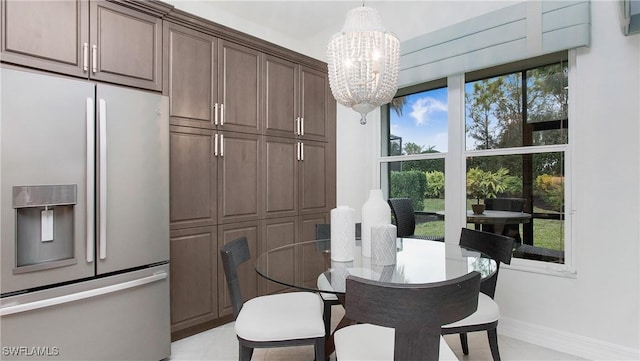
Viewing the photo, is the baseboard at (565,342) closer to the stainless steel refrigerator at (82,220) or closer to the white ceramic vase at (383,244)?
the white ceramic vase at (383,244)

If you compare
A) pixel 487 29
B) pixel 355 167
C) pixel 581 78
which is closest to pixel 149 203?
pixel 355 167

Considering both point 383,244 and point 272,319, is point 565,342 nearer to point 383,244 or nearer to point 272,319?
point 383,244

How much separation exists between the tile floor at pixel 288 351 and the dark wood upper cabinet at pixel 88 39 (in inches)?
71.3

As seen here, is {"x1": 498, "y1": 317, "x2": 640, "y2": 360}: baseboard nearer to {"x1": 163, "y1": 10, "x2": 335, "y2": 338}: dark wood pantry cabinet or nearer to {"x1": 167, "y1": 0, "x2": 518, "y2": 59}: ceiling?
{"x1": 163, "y1": 10, "x2": 335, "y2": 338}: dark wood pantry cabinet

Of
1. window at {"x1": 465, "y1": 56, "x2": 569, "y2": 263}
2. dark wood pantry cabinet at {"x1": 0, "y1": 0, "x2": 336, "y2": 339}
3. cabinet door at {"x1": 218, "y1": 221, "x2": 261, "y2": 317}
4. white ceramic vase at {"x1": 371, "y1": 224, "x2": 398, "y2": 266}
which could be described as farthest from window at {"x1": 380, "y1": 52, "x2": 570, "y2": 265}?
cabinet door at {"x1": 218, "y1": 221, "x2": 261, "y2": 317}

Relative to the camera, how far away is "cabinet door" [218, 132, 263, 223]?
106 inches

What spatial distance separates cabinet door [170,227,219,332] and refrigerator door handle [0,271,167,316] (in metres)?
0.33

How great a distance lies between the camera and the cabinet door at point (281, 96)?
3004 millimetres

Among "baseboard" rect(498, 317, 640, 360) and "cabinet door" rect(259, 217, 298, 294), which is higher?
"cabinet door" rect(259, 217, 298, 294)

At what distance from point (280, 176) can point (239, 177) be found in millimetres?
431

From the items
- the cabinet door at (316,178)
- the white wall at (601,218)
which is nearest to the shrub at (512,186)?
the white wall at (601,218)

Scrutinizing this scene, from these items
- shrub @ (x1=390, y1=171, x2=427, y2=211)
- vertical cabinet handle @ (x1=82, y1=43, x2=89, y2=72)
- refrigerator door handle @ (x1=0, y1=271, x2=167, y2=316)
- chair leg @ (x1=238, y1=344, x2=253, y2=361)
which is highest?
vertical cabinet handle @ (x1=82, y1=43, x2=89, y2=72)

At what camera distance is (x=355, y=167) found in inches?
147

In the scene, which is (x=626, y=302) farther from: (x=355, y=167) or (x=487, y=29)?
(x=355, y=167)
